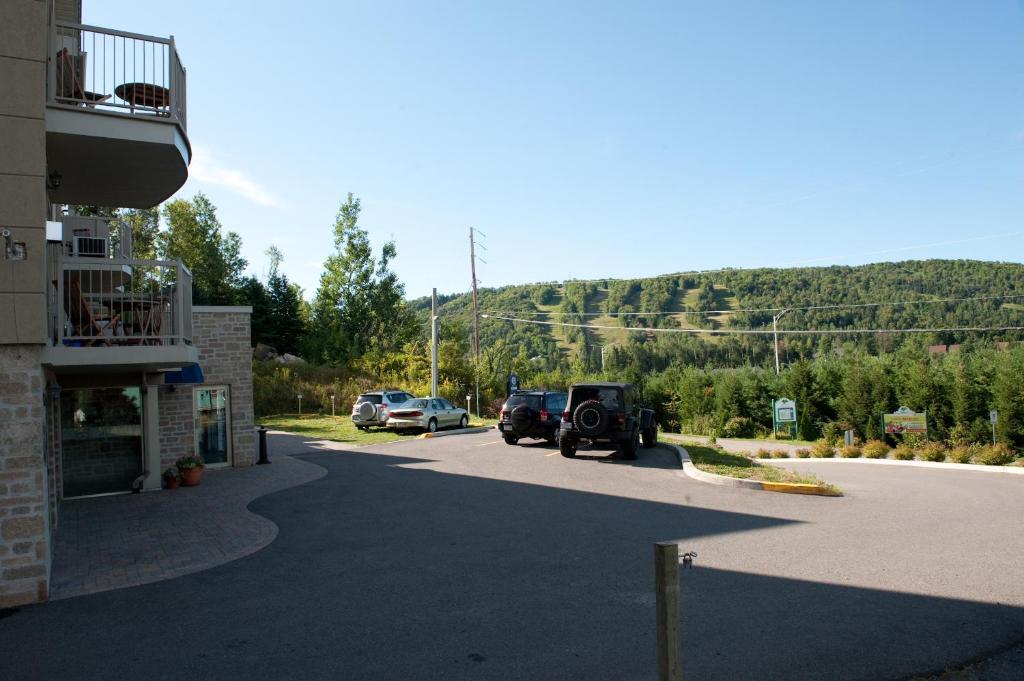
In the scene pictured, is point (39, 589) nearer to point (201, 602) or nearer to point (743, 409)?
point (201, 602)

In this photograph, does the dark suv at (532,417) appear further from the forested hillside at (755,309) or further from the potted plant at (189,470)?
the forested hillside at (755,309)

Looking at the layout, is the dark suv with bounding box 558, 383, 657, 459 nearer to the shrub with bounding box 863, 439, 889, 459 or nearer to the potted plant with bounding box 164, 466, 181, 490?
the shrub with bounding box 863, 439, 889, 459

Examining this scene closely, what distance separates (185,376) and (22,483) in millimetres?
7804

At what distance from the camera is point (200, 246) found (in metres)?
51.3

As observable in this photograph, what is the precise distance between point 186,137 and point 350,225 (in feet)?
155

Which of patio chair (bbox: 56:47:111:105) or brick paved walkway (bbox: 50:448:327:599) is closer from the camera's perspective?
brick paved walkway (bbox: 50:448:327:599)

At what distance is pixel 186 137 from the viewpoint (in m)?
10.8

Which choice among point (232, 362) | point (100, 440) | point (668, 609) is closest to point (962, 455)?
point (232, 362)

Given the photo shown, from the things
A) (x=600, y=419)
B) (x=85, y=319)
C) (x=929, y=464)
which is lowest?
(x=929, y=464)

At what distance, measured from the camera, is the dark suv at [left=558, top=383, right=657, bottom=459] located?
731 inches

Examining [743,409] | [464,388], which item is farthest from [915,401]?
[464,388]

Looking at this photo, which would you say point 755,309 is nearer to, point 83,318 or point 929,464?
point 929,464

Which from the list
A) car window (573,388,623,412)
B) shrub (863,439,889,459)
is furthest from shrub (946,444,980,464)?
car window (573,388,623,412)

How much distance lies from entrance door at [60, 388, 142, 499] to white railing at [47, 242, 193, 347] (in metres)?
2.90
